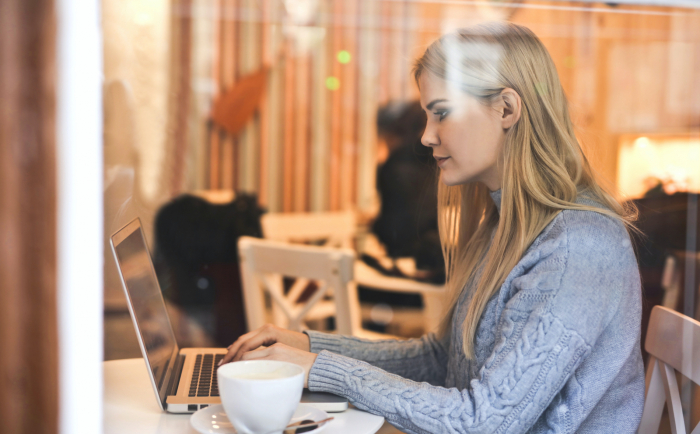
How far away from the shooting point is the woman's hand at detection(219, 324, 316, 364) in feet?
2.39

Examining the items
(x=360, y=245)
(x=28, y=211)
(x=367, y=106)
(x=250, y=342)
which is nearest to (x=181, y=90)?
(x=367, y=106)

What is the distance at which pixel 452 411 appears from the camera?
600 mm

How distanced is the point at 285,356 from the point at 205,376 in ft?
0.48

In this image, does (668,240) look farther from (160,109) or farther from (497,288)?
(160,109)

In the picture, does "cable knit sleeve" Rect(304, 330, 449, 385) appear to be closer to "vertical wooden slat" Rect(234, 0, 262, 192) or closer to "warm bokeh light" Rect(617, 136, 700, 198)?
"warm bokeh light" Rect(617, 136, 700, 198)

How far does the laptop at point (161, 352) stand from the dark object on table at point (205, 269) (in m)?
0.87

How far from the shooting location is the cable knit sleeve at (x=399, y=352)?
32.4 inches

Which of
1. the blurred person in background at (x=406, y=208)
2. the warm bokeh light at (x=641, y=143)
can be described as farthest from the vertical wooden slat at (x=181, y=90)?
the warm bokeh light at (x=641, y=143)

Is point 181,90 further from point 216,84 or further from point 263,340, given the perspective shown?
point 263,340

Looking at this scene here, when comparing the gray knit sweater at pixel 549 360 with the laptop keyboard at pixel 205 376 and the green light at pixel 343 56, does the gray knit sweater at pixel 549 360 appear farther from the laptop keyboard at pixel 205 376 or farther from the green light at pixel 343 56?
the green light at pixel 343 56

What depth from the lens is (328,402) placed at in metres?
0.65

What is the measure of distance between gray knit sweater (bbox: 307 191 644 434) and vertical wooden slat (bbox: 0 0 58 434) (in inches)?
14.0

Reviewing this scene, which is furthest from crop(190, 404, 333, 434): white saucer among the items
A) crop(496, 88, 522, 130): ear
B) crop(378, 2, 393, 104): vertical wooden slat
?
crop(378, 2, 393, 104): vertical wooden slat

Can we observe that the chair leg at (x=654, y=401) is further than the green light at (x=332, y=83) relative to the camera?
No
